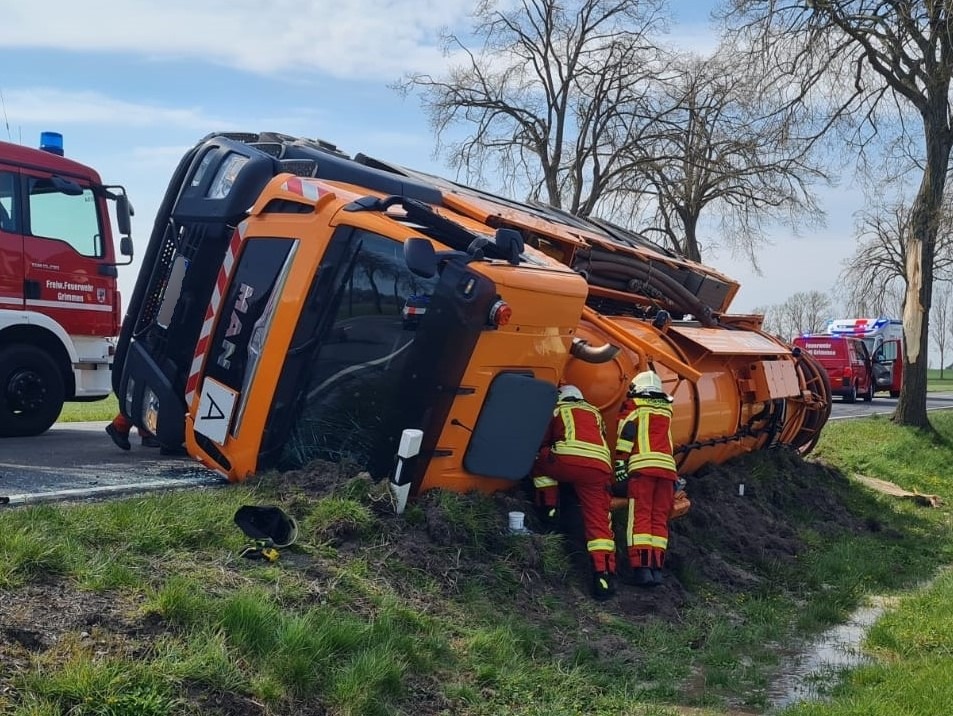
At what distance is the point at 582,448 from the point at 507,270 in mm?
1216

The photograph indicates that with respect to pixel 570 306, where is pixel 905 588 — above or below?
below

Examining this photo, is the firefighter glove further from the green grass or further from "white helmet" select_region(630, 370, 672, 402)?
the green grass

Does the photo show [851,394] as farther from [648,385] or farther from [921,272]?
[648,385]

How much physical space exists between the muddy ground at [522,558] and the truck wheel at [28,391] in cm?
472

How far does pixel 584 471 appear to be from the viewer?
601 cm

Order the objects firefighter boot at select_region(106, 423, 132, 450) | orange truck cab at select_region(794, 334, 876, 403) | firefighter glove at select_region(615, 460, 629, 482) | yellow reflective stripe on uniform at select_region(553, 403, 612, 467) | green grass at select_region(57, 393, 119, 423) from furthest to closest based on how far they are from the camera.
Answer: orange truck cab at select_region(794, 334, 876, 403) → green grass at select_region(57, 393, 119, 423) → firefighter boot at select_region(106, 423, 132, 450) → firefighter glove at select_region(615, 460, 629, 482) → yellow reflective stripe on uniform at select_region(553, 403, 612, 467)

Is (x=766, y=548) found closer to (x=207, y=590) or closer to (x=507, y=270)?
(x=507, y=270)

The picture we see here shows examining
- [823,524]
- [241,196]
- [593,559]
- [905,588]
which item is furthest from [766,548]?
[241,196]

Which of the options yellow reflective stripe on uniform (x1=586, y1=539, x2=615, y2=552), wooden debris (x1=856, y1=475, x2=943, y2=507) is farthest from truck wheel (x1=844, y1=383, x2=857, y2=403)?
yellow reflective stripe on uniform (x1=586, y1=539, x2=615, y2=552)

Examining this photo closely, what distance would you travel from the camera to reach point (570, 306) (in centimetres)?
603

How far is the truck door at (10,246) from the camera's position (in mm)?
9094

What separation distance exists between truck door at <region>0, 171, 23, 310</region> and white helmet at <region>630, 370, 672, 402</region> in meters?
6.00

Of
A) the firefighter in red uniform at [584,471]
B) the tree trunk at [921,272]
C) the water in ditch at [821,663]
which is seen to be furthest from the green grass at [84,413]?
the tree trunk at [921,272]

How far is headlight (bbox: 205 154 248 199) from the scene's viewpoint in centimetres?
668
